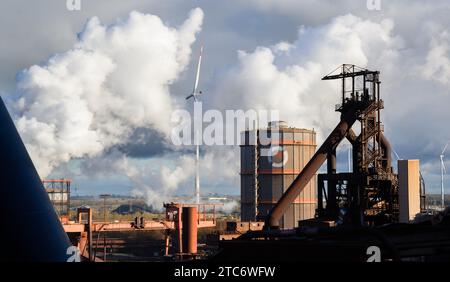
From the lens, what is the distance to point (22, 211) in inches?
435

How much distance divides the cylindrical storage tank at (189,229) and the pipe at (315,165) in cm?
851

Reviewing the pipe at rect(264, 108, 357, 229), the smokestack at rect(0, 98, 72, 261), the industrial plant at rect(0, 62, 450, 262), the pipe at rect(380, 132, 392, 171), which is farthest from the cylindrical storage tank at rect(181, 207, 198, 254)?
the smokestack at rect(0, 98, 72, 261)

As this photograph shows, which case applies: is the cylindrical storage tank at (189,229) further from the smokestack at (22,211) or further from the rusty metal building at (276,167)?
the smokestack at (22,211)

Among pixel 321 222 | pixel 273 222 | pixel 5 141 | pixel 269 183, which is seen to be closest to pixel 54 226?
pixel 5 141

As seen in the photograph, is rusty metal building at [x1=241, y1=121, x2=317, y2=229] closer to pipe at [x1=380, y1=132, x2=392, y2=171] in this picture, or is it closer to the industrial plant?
the industrial plant

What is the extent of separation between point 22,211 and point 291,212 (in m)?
53.7

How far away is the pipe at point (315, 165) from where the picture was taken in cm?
5062

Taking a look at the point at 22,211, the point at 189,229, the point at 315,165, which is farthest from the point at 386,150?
the point at 22,211

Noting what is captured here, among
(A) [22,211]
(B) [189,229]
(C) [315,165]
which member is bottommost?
(B) [189,229]

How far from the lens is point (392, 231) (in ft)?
45.2

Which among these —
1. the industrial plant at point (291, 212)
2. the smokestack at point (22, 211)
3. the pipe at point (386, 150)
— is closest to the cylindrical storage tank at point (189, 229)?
the industrial plant at point (291, 212)

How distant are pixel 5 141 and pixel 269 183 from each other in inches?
2079

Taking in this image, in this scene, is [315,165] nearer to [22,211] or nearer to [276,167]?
[276,167]
